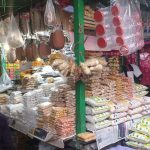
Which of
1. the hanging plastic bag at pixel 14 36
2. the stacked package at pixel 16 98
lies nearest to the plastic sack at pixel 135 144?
the hanging plastic bag at pixel 14 36

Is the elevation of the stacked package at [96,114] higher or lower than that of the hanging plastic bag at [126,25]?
lower

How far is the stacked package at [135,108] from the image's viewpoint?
10.7ft

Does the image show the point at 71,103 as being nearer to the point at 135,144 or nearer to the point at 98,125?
the point at 98,125

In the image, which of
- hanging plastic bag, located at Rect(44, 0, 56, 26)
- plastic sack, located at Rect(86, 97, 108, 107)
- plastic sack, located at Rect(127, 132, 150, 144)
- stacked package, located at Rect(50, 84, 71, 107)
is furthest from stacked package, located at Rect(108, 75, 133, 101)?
hanging plastic bag, located at Rect(44, 0, 56, 26)

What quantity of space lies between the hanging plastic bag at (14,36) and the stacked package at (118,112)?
56.4 inches

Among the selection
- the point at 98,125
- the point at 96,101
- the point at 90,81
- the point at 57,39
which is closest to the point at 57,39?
the point at 57,39

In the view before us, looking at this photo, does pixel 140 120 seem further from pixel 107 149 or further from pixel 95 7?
pixel 95 7

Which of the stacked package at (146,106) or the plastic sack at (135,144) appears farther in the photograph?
the stacked package at (146,106)

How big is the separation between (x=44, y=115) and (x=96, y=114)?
23.1 inches

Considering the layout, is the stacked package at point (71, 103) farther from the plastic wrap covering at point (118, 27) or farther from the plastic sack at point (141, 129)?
the plastic sack at point (141, 129)

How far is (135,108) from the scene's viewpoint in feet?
10.9

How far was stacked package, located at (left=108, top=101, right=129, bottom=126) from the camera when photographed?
305 cm

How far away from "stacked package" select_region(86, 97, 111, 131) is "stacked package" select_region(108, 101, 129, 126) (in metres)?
0.06

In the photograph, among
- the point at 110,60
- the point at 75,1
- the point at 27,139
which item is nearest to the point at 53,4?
the point at 75,1
